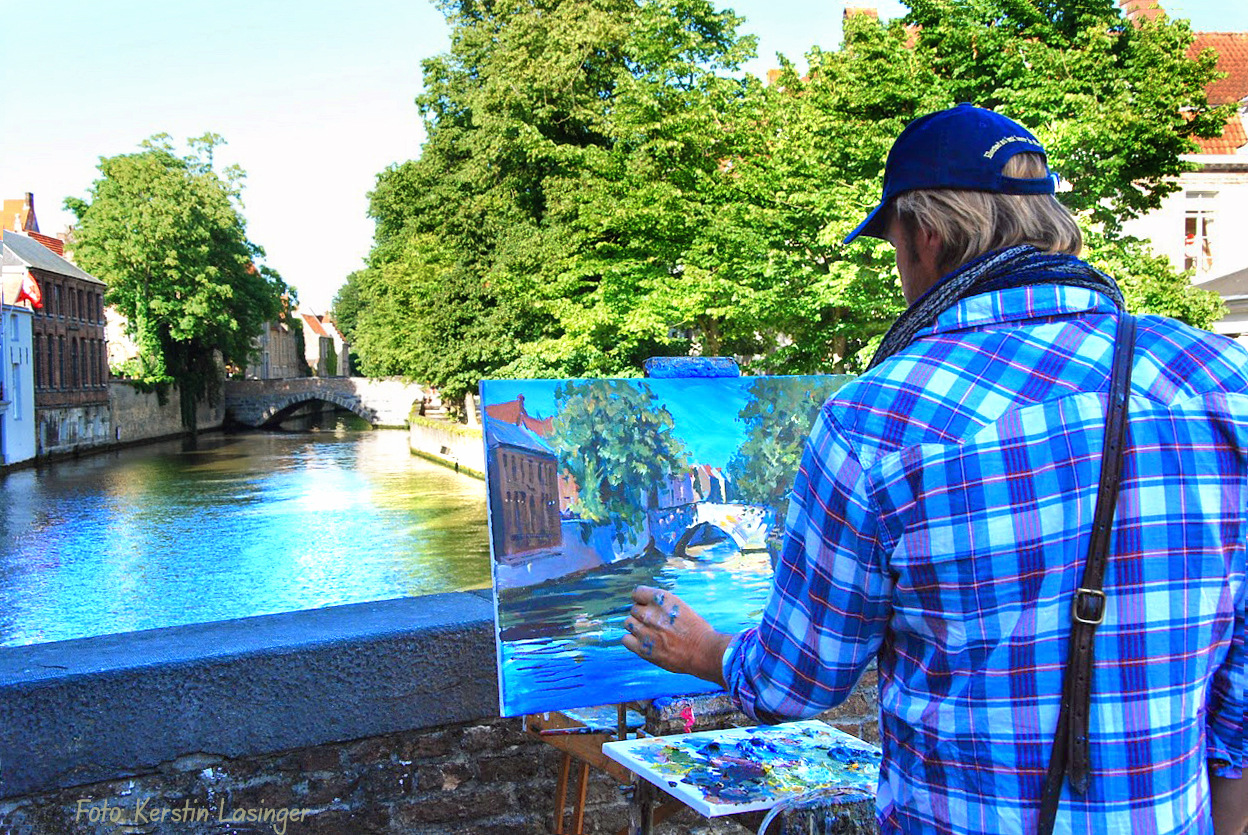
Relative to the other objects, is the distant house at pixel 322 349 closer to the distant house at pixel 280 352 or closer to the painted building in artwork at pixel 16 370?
the distant house at pixel 280 352

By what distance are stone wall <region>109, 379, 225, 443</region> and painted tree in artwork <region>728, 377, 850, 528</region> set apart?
4291cm

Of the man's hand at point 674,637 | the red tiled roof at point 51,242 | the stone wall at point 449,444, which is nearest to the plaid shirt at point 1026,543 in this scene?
the man's hand at point 674,637

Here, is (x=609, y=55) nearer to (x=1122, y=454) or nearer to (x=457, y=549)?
(x=457, y=549)

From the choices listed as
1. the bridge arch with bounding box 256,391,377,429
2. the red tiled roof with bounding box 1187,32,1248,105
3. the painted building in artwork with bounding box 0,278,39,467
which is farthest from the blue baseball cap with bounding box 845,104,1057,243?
the bridge arch with bounding box 256,391,377,429

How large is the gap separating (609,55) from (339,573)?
34.3ft

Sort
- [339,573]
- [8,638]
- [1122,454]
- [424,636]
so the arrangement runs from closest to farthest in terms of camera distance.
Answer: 1. [1122,454]
2. [424,636]
3. [8,638]
4. [339,573]

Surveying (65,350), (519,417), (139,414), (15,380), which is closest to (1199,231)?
(519,417)

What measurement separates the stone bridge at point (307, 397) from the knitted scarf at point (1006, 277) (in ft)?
169

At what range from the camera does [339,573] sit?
61.8ft

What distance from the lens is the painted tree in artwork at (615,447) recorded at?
254 centimetres

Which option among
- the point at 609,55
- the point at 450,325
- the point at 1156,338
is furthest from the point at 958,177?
the point at 450,325

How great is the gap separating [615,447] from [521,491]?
9.2 inches

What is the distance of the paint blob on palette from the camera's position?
6.11 feet

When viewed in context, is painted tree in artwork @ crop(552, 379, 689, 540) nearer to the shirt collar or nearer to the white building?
the shirt collar
